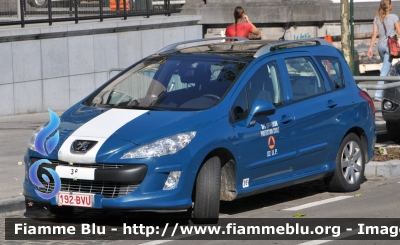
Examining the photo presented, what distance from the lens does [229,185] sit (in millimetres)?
8461

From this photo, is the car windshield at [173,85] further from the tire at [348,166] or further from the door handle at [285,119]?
the tire at [348,166]

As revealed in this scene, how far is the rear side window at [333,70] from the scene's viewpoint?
9.92 metres

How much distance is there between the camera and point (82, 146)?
790cm

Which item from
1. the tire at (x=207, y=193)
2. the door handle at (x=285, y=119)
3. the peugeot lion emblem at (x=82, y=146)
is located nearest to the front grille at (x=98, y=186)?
the peugeot lion emblem at (x=82, y=146)

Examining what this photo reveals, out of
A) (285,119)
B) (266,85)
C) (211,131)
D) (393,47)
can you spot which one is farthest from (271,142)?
(393,47)

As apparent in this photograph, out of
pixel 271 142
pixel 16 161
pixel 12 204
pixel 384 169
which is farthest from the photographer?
pixel 16 161

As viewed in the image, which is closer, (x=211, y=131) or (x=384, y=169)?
(x=211, y=131)

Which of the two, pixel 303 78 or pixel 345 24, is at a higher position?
pixel 345 24

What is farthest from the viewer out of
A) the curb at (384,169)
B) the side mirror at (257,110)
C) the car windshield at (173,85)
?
the curb at (384,169)

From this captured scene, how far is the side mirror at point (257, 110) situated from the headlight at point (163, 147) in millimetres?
811

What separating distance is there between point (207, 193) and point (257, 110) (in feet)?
3.28

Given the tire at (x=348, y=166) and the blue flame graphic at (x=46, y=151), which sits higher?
the blue flame graphic at (x=46, y=151)

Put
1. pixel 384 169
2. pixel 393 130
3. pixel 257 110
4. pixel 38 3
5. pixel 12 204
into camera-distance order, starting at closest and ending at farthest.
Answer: pixel 257 110, pixel 12 204, pixel 384 169, pixel 393 130, pixel 38 3

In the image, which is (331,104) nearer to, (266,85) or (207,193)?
(266,85)
